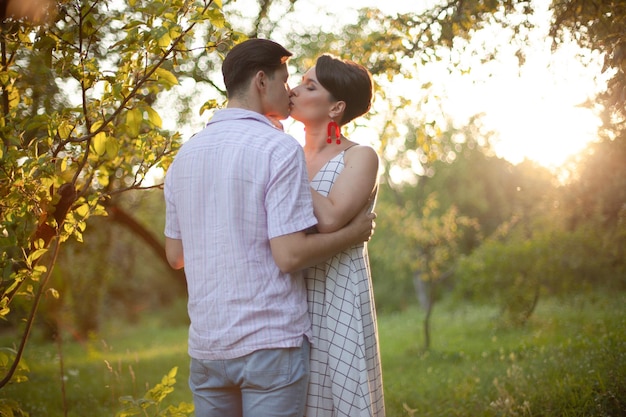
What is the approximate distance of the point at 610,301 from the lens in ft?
35.2

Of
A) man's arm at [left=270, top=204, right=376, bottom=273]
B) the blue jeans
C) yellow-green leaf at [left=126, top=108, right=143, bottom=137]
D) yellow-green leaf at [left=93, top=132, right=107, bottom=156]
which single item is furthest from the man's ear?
yellow-green leaf at [left=93, top=132, right=107, bottom=156]

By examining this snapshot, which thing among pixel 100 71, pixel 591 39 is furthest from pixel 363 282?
pixel 591 39

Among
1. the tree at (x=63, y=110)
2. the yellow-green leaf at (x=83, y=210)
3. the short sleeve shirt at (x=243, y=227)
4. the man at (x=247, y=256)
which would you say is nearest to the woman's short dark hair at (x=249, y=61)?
the man at (x=247, y=256)

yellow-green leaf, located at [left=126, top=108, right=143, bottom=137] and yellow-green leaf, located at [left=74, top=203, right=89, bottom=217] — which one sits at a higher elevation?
yellow-green leaf, located at [left=126, top=108, right=143, bottom=137]

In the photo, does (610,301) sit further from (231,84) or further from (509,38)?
(231,84)

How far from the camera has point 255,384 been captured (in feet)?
6.32

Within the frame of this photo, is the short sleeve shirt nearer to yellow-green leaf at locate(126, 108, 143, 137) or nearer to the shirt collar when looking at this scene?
the shirt collar

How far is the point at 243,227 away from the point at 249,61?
0.55 meters

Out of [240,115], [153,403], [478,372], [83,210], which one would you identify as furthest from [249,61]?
[478,372]

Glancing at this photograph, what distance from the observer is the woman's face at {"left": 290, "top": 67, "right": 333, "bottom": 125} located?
2.64 metres

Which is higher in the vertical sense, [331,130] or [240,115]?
[331,130]

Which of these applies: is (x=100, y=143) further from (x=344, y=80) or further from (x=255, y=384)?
(x=255, y=384)

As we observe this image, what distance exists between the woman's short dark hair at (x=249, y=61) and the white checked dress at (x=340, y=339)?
0.74 m

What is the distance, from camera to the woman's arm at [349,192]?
2180 mm
